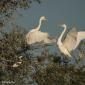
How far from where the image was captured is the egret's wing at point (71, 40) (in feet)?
35.5

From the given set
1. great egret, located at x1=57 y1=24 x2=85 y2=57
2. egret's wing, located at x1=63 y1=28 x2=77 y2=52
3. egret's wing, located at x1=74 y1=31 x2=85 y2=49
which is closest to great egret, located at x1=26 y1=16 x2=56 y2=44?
great egret, located at x1=57 y1=24 x2=85 y2=57

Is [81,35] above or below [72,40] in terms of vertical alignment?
above

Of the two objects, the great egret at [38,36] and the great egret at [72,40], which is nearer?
the great egret at [38,36]

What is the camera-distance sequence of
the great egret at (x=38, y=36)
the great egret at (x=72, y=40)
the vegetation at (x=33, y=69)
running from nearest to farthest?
the vegetation at (x=33, y=69)
the great egret at (x=38, y=36)
the great egret at (x=72, y=40)

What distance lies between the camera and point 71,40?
11.0 meters

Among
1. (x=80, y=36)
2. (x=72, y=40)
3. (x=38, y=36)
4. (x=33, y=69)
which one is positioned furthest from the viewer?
(x=38, y=36)

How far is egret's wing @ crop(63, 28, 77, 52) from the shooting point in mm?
10832

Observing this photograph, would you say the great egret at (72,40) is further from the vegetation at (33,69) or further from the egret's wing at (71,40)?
the vegetation at (33,69)

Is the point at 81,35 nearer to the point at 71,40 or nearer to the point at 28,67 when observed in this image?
the point at 71,40

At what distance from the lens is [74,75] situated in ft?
26.4

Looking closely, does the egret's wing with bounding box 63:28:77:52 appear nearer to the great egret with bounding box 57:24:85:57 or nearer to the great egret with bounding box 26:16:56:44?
the great egret with bounding box 57:24:85:57

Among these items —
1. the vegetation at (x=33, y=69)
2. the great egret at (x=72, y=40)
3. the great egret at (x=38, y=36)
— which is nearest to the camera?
the vegetation at (x=33, y=69)

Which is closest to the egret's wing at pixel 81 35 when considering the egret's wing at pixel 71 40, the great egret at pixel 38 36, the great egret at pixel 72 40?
the great egret at pixel 72 40

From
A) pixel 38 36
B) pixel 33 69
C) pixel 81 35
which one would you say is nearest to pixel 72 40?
pixel 81 35
